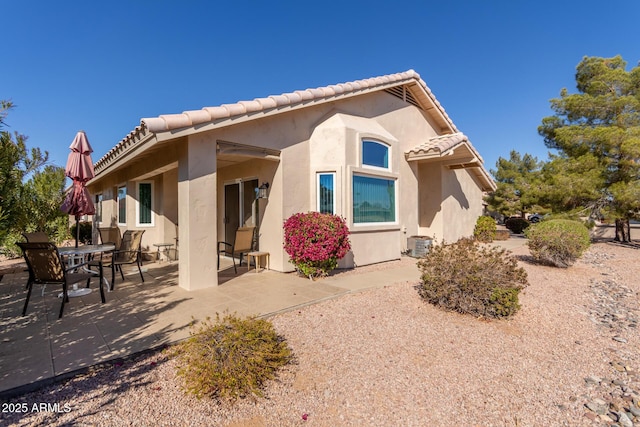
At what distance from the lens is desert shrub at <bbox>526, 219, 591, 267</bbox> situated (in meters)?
9.77

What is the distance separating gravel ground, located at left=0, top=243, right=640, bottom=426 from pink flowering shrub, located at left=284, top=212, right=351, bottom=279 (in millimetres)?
2024

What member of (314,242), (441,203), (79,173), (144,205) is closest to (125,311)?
(79,173)

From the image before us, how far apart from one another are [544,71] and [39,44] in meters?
20.6

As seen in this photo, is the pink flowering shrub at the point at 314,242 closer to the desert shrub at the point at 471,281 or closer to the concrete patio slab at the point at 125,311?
the concrete patio slab at the point at 125,311

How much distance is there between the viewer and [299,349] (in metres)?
4.16

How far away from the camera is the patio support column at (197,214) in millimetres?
6668

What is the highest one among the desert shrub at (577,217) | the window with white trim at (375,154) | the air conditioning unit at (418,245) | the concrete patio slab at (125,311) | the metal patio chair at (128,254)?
the window with white trim at (375,154)

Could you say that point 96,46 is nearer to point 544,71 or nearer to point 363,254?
point 363,254

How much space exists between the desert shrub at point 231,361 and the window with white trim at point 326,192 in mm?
5709

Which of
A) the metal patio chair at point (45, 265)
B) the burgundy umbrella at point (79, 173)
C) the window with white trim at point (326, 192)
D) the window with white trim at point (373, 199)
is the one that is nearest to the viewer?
the metal patio chair at point (45, 265)

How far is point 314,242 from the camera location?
7.71 metres

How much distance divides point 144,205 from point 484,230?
17.5 m

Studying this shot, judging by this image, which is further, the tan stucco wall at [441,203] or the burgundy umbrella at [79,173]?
the tan stucco wall at [441,203]

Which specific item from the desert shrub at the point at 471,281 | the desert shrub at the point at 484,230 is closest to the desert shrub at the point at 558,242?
the desert shrub at the point at 471,281
